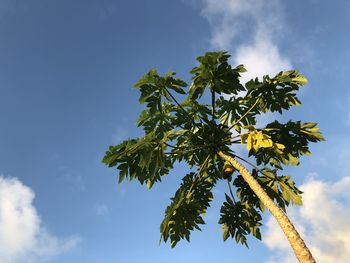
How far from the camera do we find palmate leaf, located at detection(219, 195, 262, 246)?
45.4 feet

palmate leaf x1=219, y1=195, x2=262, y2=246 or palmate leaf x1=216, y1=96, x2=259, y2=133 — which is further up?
palmate leaf x1=216, y1=96, x2=259, y2=133

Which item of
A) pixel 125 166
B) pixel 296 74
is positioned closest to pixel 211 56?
pixel 296 74

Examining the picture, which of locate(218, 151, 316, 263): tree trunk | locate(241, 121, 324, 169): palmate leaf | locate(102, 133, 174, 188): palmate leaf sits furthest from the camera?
locate(241, 121, 324, 169): palmate leaf

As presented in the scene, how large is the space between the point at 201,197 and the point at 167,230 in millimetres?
2048

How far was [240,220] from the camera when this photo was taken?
1404cm

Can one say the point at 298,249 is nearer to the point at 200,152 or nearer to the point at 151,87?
the point at 200,152

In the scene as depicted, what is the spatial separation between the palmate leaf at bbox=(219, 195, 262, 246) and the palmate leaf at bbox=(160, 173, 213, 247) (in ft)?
2.53

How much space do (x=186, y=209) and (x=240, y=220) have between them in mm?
2499

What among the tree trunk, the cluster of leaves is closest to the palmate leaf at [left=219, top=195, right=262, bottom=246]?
the cluster of leaves

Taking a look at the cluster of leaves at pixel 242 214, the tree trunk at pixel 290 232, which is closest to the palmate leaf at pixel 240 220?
the cluster of leaves at pixel 242 214

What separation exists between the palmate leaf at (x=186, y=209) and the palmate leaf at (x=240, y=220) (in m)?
0.77

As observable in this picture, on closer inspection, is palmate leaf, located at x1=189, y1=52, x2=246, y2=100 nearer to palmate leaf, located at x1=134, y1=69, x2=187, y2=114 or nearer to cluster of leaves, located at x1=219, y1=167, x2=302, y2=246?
palmate leaf, located at x1=134, y1=69, x2=187, y2=114

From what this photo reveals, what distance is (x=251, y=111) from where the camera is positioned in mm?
12820

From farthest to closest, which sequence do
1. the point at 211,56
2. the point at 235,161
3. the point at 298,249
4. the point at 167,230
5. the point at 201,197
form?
the point at 201,197 → the point at 167,230 → the point at 235,161 → the point at 211,56 → the point at 298,249
